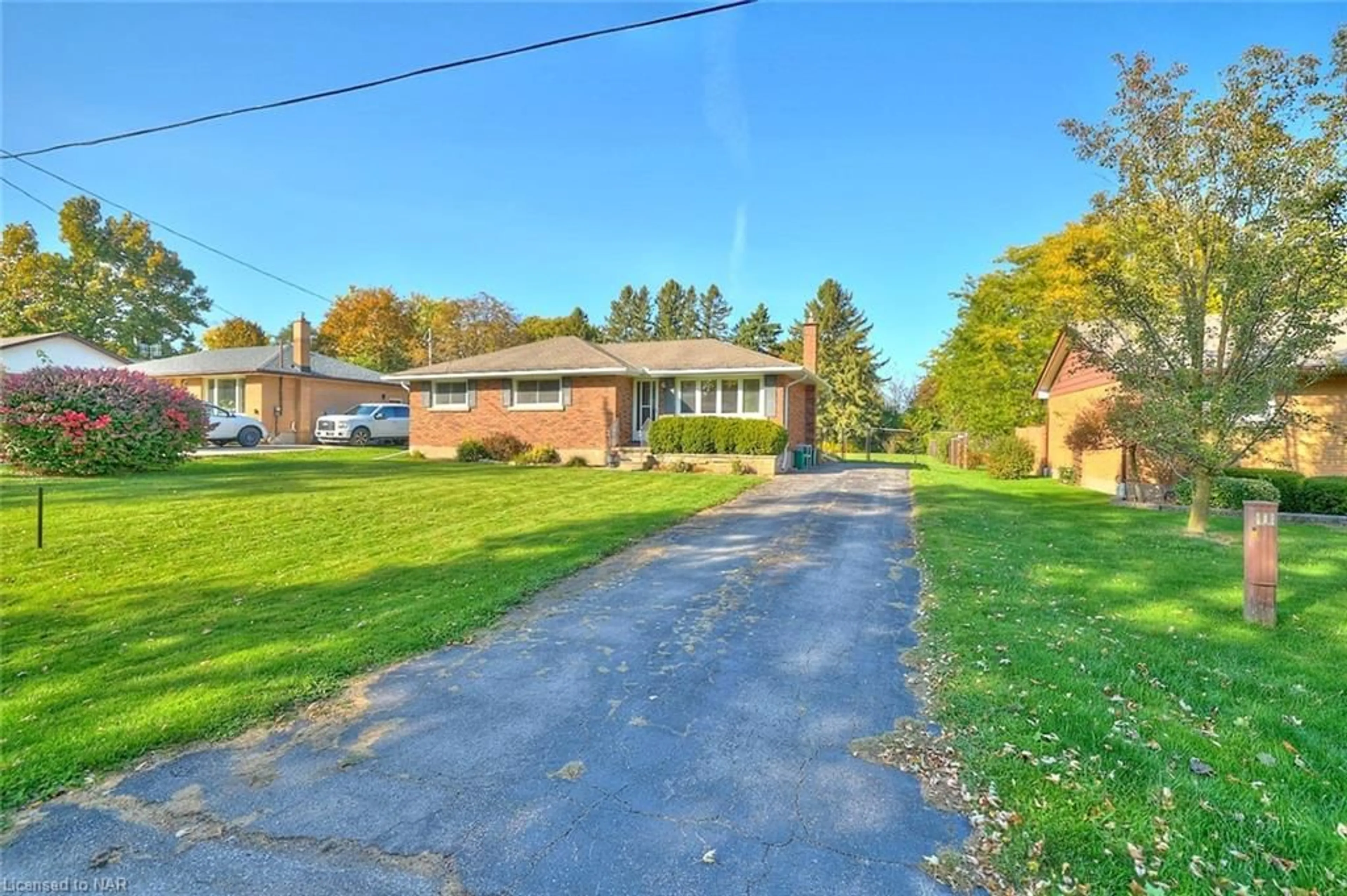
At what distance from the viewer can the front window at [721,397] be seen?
63.6 feet

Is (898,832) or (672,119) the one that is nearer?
(898,832)

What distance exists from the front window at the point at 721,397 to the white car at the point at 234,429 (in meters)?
16.0

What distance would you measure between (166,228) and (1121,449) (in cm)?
2713

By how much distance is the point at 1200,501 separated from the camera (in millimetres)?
9617

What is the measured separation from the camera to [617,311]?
64750 mm

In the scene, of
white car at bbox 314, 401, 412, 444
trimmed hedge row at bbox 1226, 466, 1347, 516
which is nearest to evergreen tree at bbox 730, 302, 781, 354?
white car at bbox 314, 401, 412, 444

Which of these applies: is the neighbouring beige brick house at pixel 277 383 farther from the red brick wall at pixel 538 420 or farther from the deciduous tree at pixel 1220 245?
the deciduous tree at pixel 1220 245

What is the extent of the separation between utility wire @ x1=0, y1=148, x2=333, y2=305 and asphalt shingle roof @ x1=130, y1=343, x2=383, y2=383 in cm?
313

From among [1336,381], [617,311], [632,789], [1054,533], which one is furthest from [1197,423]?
[617,311]

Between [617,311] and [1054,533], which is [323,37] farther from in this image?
[617,311]

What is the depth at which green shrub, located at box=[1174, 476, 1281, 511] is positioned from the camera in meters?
11.0

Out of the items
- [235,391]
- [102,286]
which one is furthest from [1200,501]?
[102,286]

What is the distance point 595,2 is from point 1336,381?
607 inches

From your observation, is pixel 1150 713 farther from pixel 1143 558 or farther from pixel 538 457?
pixel 538 457
